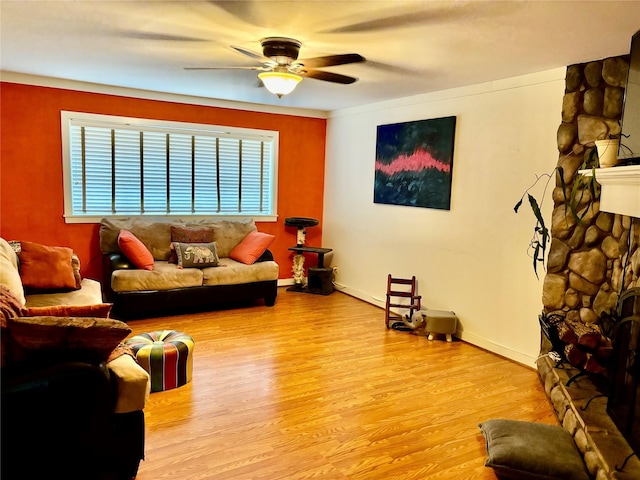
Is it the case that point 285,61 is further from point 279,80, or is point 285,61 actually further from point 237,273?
point 237,273

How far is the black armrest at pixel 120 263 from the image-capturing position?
470cm

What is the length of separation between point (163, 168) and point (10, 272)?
8.72ft

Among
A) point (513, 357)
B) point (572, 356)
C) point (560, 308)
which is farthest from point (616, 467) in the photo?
point (513, 357)

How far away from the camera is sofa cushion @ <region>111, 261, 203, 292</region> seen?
4.60 meters

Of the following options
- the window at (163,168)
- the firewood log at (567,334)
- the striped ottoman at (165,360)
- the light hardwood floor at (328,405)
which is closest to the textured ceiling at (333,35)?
the window at (163,168)

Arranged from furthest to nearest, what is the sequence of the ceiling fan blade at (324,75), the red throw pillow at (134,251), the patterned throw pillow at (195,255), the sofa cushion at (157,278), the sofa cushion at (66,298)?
the patterned throw pillow at (195,255)
the red throw pillow at (134,251)
the sofa cushion at (157,278)
the sofa cushion at (66,298)
the ceiling fan blade at (324,75)

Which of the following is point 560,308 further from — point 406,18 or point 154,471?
point 154,471

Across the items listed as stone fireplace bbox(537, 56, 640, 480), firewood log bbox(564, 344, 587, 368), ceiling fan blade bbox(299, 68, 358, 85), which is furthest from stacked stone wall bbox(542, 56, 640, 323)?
ceiling fan blade bbox(299, 68, 358, 85)

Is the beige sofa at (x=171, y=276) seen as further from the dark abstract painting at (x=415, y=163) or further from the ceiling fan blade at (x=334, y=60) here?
the ceiling fan blade at (x=334, y=60)

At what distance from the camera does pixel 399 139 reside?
5160mm

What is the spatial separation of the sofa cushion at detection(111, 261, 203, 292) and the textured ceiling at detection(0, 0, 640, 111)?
6.40ft

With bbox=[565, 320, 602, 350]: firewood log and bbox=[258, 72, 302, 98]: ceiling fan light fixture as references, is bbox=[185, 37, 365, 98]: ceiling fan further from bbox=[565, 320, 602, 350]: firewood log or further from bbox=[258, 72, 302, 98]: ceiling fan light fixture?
bbox=[565, 320, 602, 350]: firewood log

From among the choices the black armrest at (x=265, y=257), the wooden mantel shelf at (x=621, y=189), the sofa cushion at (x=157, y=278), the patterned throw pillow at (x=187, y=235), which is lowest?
the sofa cushion at (x=157, y=278)

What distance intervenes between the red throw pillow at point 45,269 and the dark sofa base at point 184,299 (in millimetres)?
723
